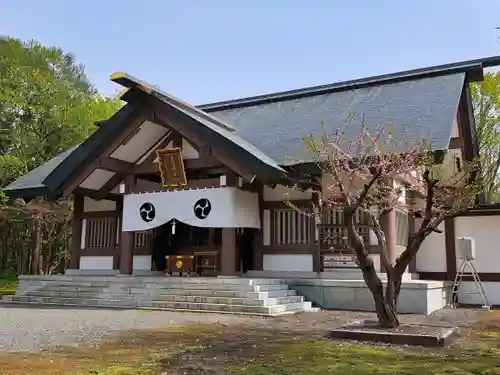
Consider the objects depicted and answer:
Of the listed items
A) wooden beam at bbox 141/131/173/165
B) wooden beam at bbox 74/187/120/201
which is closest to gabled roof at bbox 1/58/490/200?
wooden beam at bbox 74/187/120/201

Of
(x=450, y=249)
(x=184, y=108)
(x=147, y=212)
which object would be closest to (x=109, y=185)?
(x=147, y=212)

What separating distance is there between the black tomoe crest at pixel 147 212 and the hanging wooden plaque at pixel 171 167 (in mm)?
676

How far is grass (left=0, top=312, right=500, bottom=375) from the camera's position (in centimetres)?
481

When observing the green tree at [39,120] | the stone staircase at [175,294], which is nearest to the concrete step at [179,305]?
the stone staircase at [175,294]

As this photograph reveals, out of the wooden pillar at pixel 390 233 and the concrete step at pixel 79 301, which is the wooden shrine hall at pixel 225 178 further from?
the concrete step at pixel 79 301

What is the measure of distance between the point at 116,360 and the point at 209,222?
22.7 ft

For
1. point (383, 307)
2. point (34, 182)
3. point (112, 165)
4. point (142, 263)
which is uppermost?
point (112, 165)

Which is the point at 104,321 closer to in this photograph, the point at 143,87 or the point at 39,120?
the point at 143,87

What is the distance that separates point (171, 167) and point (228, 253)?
2.81 metres

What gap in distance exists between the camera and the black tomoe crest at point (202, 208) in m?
12.1

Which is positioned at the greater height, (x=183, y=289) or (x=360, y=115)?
(x=360, y=115)

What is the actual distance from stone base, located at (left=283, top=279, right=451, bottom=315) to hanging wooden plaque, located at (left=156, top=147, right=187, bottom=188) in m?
→ 3.76

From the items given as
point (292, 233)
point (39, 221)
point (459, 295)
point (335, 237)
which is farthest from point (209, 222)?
point (39, 221)

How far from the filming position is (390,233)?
36.8 ft
